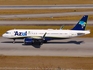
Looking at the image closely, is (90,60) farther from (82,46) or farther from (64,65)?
(82,46)

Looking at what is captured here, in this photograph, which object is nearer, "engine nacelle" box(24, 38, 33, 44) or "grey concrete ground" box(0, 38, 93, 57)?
"grey concrete ground" box(0, 38, 93, 57)

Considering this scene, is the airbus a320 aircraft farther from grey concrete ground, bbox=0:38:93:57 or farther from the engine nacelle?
grey concrete ground, bbox=0:38:93:57

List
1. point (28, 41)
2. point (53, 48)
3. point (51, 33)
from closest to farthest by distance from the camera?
point (53, 48) < point (28, 41) < point (51, 33)

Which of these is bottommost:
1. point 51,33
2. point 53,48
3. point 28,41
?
point 53,48

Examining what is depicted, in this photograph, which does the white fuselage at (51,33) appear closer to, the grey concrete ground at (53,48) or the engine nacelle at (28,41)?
the grey concrete ground at (53,48)

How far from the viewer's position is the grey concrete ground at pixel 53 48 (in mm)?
45028

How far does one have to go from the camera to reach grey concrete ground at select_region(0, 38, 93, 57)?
148 feet

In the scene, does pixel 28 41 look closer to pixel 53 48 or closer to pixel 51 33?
pixel 51 33

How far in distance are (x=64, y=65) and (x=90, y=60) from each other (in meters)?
5.06

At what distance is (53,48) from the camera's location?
49.2 meters

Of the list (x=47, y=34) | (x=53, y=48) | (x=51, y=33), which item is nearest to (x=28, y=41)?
(x=47, y=34)

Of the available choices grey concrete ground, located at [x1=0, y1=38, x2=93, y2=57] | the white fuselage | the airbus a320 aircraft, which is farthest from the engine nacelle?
the white fuselage

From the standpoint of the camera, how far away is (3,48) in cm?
5006

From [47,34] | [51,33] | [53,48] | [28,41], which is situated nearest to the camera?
[53,48]
